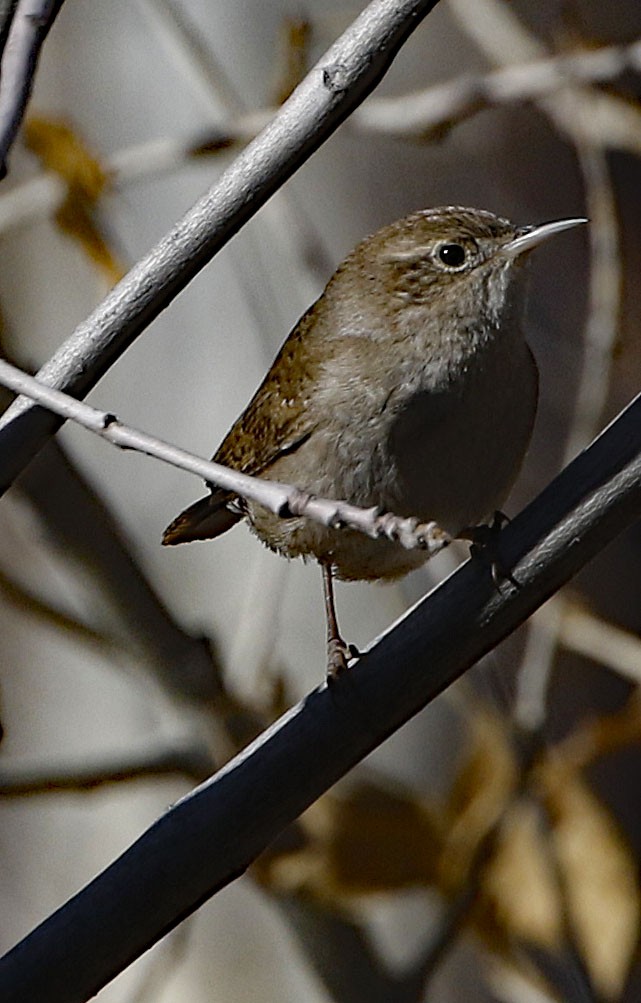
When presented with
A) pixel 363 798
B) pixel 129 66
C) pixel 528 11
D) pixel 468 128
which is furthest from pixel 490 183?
pixel 363 798

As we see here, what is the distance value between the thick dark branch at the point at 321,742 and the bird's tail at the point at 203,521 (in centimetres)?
95

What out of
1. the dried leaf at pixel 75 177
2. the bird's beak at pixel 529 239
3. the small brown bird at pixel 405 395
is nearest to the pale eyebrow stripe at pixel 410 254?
the small brown bird at pixel 405 395

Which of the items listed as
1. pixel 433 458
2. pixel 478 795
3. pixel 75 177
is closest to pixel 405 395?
pixel 433 458

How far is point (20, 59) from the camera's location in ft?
5.95

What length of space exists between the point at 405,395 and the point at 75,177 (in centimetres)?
124

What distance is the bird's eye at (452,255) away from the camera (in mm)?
2498

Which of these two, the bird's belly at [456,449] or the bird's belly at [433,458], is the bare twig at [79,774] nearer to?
the bird's belly at [433,458]

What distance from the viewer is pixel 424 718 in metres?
4.07

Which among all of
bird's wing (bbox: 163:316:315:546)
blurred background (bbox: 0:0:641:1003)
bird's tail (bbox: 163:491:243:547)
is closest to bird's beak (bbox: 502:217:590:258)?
bird's wing (bbox: 163:316:315:546)

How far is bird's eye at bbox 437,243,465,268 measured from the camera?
2498 millimetres

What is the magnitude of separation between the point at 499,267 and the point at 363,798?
1.56m

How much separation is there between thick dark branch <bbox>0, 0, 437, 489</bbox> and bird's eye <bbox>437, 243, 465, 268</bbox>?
754 mm

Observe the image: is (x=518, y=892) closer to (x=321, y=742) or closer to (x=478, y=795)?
(x=478, y=795)

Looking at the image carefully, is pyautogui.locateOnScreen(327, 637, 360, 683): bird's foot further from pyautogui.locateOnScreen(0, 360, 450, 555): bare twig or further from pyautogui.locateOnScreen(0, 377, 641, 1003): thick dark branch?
pyautogui.locateOnScreen(0, 360, 450, 555): bare twig
